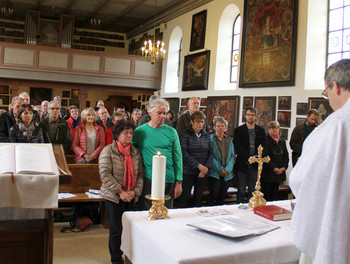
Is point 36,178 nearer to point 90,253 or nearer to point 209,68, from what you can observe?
point 90,253

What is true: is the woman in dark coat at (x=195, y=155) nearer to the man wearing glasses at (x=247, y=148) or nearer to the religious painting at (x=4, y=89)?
the man wearing glasses at (x=247, y=148)

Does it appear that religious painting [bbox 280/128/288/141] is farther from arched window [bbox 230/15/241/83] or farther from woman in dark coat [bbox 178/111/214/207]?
woman in dark coat [bbox 178/111/214/207]

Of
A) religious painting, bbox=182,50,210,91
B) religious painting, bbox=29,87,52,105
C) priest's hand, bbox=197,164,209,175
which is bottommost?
priest's hand, bbox=197,164,209,175

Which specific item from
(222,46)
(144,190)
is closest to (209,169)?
(144,190)

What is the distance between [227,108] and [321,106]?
3412 millimetres

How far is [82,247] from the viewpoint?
14.4 ft

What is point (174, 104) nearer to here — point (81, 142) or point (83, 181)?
point (81, 142)

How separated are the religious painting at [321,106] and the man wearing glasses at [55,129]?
5242 mm

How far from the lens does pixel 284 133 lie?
938cm

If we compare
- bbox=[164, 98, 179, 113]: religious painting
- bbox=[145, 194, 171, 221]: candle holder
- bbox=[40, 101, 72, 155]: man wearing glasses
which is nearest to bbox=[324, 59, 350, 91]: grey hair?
bbox=[145, 194, 171, 221]: candle holder

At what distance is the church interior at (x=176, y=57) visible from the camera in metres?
8.97

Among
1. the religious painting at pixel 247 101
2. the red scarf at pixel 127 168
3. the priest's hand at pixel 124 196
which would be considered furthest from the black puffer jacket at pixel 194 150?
the religious painting at pixel 247 101

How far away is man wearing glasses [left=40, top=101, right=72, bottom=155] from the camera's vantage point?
5.56 m

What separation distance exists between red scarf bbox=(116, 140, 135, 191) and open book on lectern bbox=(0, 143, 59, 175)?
1412mm
